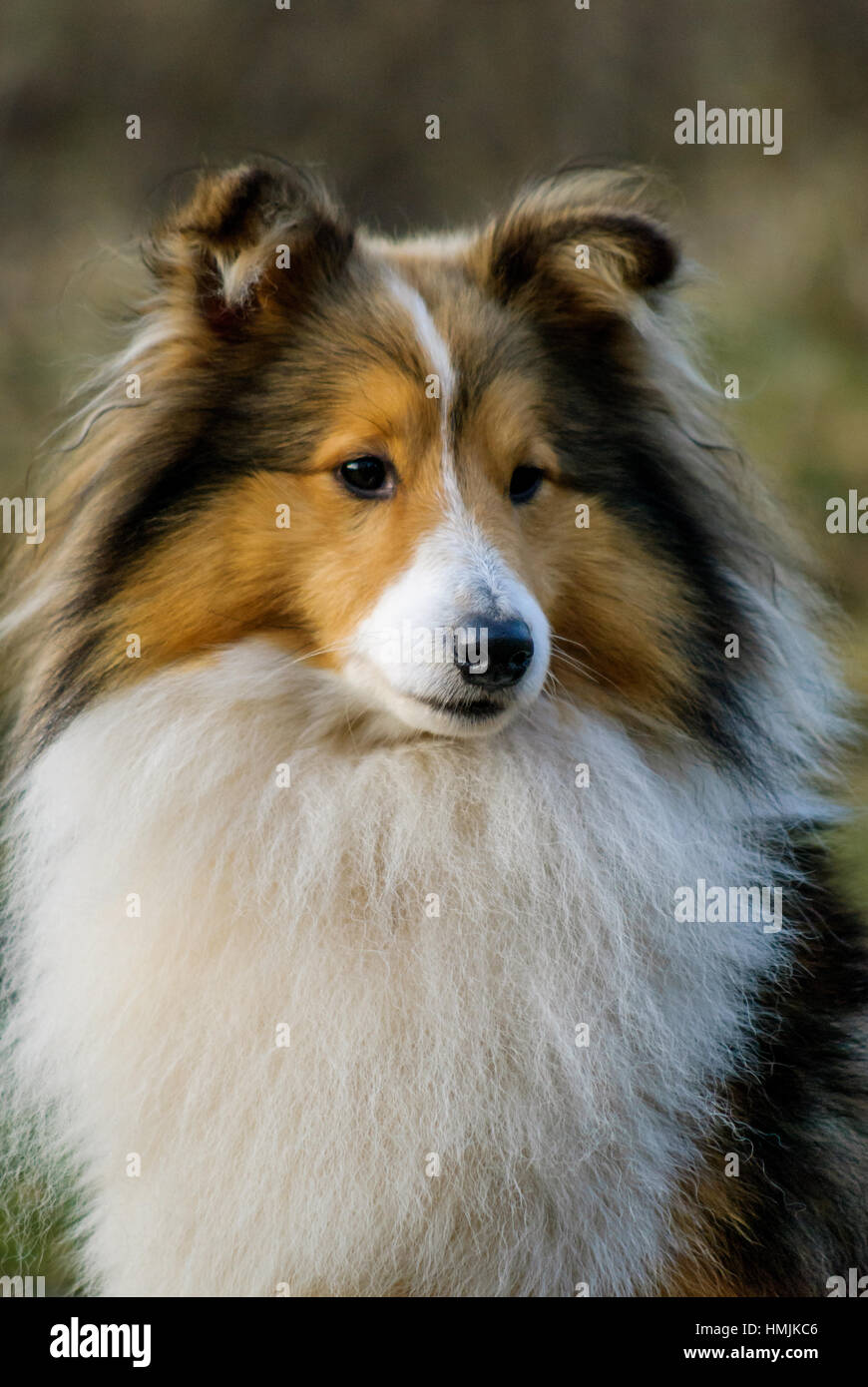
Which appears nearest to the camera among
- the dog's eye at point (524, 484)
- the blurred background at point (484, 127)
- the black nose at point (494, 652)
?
the black nose at point (494, 652)

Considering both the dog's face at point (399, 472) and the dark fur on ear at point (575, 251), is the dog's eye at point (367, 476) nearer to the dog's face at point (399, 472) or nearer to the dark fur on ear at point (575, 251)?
the dog's face at point (399, 472)

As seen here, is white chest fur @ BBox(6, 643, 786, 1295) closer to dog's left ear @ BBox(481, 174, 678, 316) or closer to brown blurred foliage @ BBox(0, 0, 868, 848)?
dog's left ear @ BBox(481, 174, 678, 316)

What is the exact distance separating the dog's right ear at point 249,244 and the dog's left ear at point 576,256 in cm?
33

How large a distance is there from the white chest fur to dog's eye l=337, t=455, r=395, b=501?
35cm

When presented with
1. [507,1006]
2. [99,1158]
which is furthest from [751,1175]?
[99,1158]

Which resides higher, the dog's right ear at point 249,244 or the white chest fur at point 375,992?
the dog's right ear at point 249,244

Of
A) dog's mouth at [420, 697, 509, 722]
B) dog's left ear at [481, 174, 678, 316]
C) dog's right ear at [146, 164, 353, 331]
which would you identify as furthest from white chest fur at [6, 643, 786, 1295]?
dog's left ear at [481, 174, 678, 316]

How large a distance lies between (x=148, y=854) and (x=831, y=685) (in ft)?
4.89

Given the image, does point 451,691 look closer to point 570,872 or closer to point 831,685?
point 570,872

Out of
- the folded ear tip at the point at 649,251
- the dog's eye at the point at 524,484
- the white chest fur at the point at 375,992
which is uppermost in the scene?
the folded ear tip at the point at 649,251

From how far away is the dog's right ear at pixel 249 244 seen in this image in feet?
8.38

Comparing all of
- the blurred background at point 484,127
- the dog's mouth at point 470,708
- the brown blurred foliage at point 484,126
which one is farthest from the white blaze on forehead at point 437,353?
the brown blurred foliage at point 484,126

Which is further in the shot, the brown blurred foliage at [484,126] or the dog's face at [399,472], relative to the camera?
the brown blurred foliage at [484,126]

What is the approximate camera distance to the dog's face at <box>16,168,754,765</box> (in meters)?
2.50
